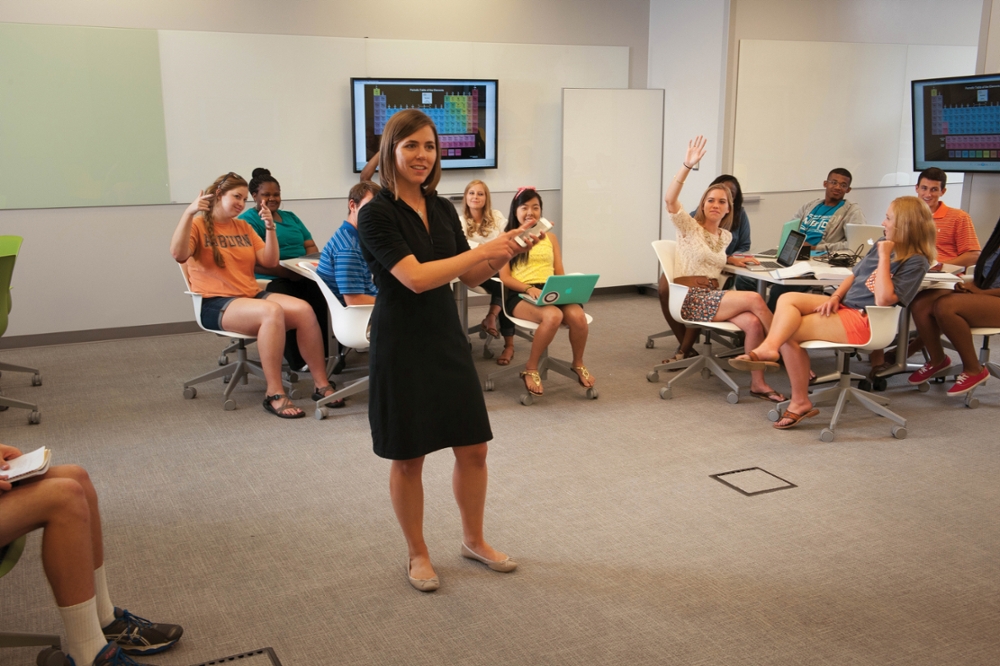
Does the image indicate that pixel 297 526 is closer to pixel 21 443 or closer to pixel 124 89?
pixel 21 443

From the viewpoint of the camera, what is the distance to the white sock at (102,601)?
2.35 metres

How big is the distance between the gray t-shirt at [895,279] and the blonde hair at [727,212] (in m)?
1.01

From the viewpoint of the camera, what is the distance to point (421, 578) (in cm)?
276

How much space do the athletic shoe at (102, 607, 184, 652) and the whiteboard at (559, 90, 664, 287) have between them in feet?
19.2

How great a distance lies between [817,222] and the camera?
243 inches

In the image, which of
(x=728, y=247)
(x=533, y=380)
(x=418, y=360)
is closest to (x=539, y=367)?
(x=533, y=380)

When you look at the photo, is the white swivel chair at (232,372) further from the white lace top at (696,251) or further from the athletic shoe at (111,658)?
the athletic shoe at (111,658)

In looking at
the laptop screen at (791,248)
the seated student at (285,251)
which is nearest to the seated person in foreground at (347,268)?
the seated student at (285,251)

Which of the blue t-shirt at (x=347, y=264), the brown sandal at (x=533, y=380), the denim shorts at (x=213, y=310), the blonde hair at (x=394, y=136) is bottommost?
the brown sandal at (x=533, y=380)

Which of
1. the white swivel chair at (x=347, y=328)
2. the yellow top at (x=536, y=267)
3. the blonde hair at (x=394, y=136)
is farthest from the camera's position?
the yellow top at (x=536, y=267)

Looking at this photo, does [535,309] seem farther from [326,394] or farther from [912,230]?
[912,230]

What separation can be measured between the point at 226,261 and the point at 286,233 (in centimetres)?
77

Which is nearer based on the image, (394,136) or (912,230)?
(394,136)

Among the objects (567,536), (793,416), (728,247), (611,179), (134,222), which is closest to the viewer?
(567,536)
